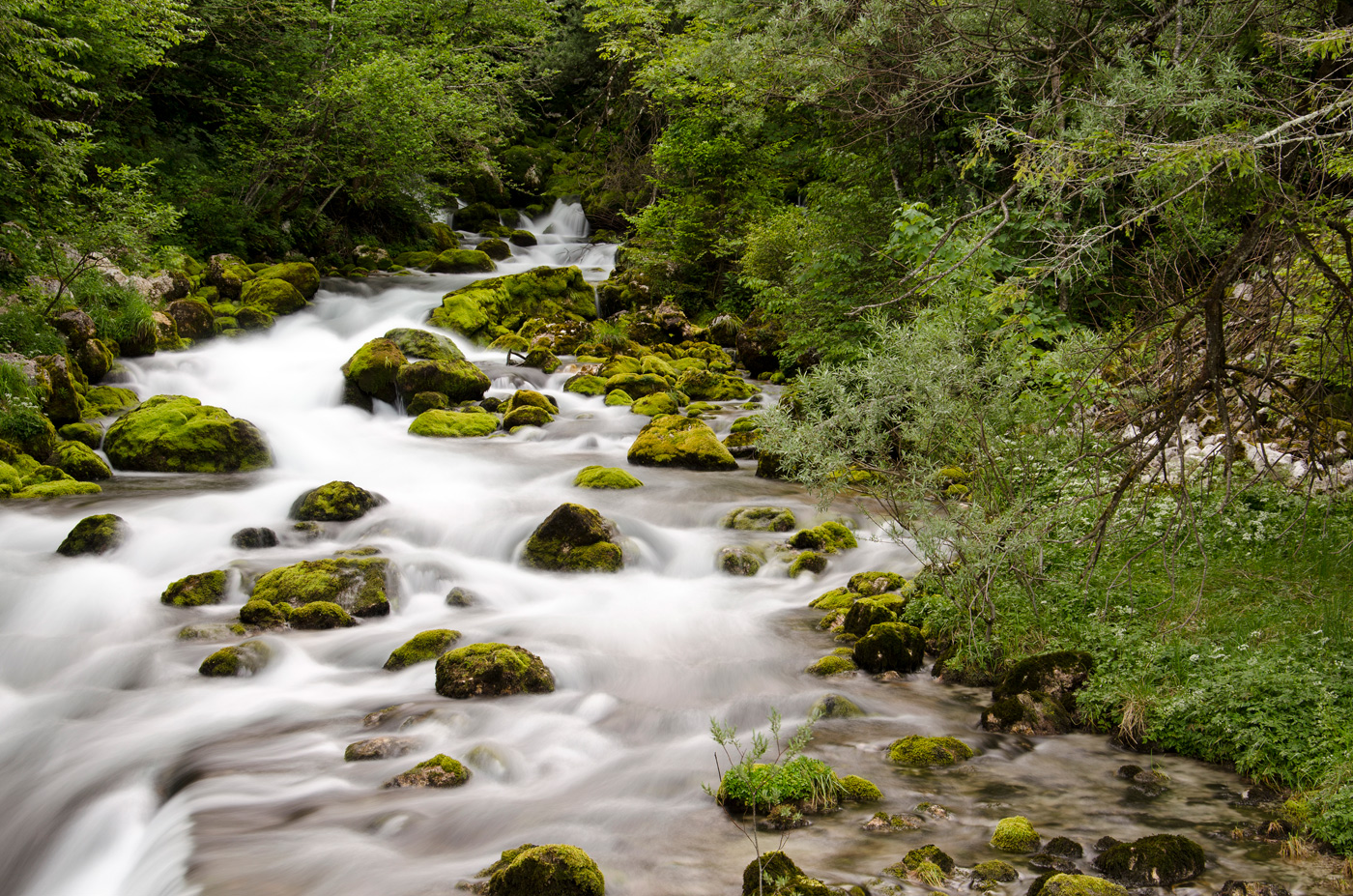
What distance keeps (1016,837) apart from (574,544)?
21.1 feet

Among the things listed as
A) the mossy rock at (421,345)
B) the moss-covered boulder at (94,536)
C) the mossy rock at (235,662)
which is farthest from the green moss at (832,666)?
the mossy rock at (421,345)

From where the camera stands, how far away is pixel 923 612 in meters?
7.45

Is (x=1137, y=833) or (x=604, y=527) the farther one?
(x=604, y=527)

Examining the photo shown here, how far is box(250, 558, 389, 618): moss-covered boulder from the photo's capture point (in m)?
8.21

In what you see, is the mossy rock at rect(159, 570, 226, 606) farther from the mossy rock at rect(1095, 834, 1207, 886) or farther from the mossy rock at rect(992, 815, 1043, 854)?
the mossy rock at rect(1095, 834, 1207, 886)

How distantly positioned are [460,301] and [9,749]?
16.8 meters

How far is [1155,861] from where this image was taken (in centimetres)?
394

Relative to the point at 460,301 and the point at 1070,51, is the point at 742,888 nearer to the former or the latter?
the point at 1070,51

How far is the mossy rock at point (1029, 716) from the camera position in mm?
5754

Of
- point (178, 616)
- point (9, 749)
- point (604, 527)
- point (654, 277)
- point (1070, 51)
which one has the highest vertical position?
point (654, 277)

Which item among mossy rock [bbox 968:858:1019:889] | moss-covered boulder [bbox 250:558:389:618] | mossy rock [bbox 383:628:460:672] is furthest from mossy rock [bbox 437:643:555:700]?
mossy rock [bbox 968:858:1019:889]

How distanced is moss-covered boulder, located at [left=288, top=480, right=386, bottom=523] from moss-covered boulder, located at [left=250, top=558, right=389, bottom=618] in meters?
1.97

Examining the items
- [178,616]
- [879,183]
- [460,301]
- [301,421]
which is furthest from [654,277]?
[178,616]

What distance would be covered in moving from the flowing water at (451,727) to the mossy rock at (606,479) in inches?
27.0
